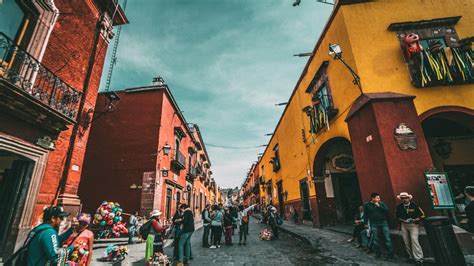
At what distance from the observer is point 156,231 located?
4820mm

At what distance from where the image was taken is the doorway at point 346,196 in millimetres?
11477

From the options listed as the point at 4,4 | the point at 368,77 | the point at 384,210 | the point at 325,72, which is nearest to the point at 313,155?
the point at 325,72

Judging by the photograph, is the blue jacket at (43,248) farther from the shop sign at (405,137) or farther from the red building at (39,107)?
the shop sign at (405,137)

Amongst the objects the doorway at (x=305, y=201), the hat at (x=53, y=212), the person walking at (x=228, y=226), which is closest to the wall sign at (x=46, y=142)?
the hat at (x=53, y=212)

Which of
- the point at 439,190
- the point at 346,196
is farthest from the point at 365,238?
the point at 346,196

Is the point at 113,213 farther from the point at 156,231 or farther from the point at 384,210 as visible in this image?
the point at 384,210

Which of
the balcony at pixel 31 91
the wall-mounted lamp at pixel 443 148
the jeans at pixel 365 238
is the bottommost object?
the jeans at pixel 365 238

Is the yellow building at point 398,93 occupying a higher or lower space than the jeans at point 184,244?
higher

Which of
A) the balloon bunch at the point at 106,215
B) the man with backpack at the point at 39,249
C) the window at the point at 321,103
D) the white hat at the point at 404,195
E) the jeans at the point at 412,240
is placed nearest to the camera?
the man with backpack at the point at 39,249

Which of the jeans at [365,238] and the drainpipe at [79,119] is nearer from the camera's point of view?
the jeans at [365,238]

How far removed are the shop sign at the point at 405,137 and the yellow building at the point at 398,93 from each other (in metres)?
0.02

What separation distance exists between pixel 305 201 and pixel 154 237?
33.6 feet

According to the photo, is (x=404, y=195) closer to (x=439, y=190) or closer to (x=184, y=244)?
(x=439, y=190)

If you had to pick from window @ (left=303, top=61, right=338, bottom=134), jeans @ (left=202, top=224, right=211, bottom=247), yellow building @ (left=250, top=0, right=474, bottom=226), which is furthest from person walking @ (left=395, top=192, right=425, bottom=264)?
jeans @ (left=202, top=224, right=211, bottom=247)
